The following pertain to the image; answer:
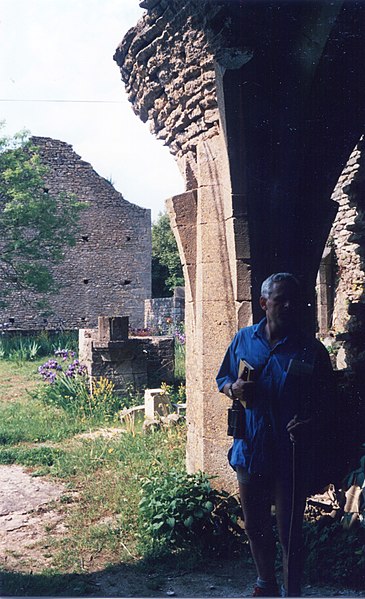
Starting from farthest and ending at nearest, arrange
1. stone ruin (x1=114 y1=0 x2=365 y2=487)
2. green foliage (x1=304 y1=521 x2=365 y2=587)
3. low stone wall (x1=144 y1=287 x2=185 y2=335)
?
low stone wall (x1=144 y1=287 x2=185 y2=335)
stone ruin (x1=114 y1=0 x2=365 y2=487)
green foliage (x1=304 y1=521 x2=365 y2=587)

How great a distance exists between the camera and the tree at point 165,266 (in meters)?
28.5

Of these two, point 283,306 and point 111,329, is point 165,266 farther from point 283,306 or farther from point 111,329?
point 283,306

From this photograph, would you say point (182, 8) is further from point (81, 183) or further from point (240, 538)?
point (81, 183)

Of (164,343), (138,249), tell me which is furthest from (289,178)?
(138,249)

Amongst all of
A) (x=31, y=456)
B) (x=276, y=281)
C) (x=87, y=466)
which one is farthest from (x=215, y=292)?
(x=31, y=456)

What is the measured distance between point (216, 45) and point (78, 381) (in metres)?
6.65

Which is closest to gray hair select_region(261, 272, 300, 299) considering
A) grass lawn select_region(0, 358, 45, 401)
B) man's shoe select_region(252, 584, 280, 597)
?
man's shoe select_region(252, 584, 280, 597)

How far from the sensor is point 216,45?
4.77 metres

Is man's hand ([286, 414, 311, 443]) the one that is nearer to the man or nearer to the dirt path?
the man

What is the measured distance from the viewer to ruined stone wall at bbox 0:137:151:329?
22391 mm

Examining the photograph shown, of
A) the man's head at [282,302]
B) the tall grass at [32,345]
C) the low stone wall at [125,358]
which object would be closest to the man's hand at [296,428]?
the man's head at [282,302]

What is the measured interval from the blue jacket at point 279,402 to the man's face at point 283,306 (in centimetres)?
9

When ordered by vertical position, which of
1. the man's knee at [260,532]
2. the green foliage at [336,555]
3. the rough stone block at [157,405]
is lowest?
the green foliage at [336,555]

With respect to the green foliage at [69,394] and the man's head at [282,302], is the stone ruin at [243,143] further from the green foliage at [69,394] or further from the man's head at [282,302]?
the green foliage at [69,394]
